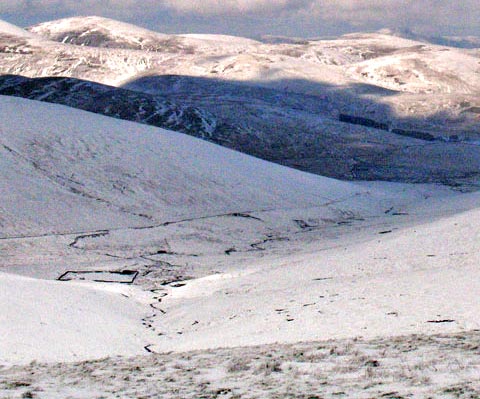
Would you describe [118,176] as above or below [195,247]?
above

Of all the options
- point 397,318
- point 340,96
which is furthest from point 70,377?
point 340,96

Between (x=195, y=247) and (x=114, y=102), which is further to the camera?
(x=114, y=102)

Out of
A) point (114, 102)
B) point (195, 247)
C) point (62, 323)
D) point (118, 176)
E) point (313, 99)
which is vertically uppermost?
point (62, 323)

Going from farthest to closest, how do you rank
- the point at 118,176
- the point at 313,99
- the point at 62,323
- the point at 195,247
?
1. the point at 313,99
2. the point at 118,176
3. the point at 195,247
4. the point at 62,323

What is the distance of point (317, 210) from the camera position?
35.9m

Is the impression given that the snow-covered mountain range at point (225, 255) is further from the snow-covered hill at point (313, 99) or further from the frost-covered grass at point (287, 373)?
the snow-covered hill at point (313, 99)

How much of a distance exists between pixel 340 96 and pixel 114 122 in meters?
71.5

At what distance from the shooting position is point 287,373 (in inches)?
349

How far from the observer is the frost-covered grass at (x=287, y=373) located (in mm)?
7791

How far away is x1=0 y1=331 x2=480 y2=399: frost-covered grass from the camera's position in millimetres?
7791

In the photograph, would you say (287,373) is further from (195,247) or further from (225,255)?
(195,247)

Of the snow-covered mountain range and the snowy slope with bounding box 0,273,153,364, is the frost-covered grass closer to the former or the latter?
the snow-covered mountain range

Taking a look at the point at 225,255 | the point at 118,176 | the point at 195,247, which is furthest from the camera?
the point at 118,176

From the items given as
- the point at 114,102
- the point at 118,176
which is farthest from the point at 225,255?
the point at 114,102
